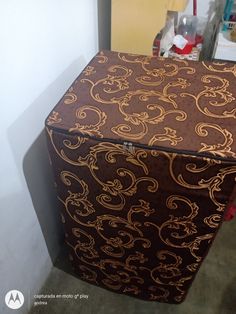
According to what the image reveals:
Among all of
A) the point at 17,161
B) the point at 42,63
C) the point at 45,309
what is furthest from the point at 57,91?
the point at 45,309

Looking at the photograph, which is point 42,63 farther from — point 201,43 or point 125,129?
point 201,43

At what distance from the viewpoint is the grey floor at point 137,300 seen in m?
1.15

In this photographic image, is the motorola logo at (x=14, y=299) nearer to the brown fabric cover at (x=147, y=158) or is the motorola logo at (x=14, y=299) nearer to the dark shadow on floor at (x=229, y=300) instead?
the brown fabric cover at (x=147, y=158)

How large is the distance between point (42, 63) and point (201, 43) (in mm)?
1004

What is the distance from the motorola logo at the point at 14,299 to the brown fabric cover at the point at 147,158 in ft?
0.88

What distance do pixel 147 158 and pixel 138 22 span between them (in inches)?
27.4

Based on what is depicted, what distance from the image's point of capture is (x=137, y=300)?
1.18 m

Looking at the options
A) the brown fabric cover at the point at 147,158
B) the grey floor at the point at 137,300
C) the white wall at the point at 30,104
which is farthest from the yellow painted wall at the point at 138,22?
the grey floor at the point at 137,300

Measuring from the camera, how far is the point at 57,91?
939mm

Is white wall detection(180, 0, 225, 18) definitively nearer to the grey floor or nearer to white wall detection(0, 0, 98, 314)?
white wall detection(0, 0, 98, 314)

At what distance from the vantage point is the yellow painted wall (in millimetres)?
1065

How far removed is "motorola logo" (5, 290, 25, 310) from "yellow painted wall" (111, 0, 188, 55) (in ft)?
3.30

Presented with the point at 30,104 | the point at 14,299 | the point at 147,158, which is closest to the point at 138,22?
the point at 30,104

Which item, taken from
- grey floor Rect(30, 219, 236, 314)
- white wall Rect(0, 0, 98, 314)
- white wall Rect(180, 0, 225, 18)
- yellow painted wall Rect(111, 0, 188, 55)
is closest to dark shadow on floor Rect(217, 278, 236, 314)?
grey floor Rect(30, 219, 236, 314)
